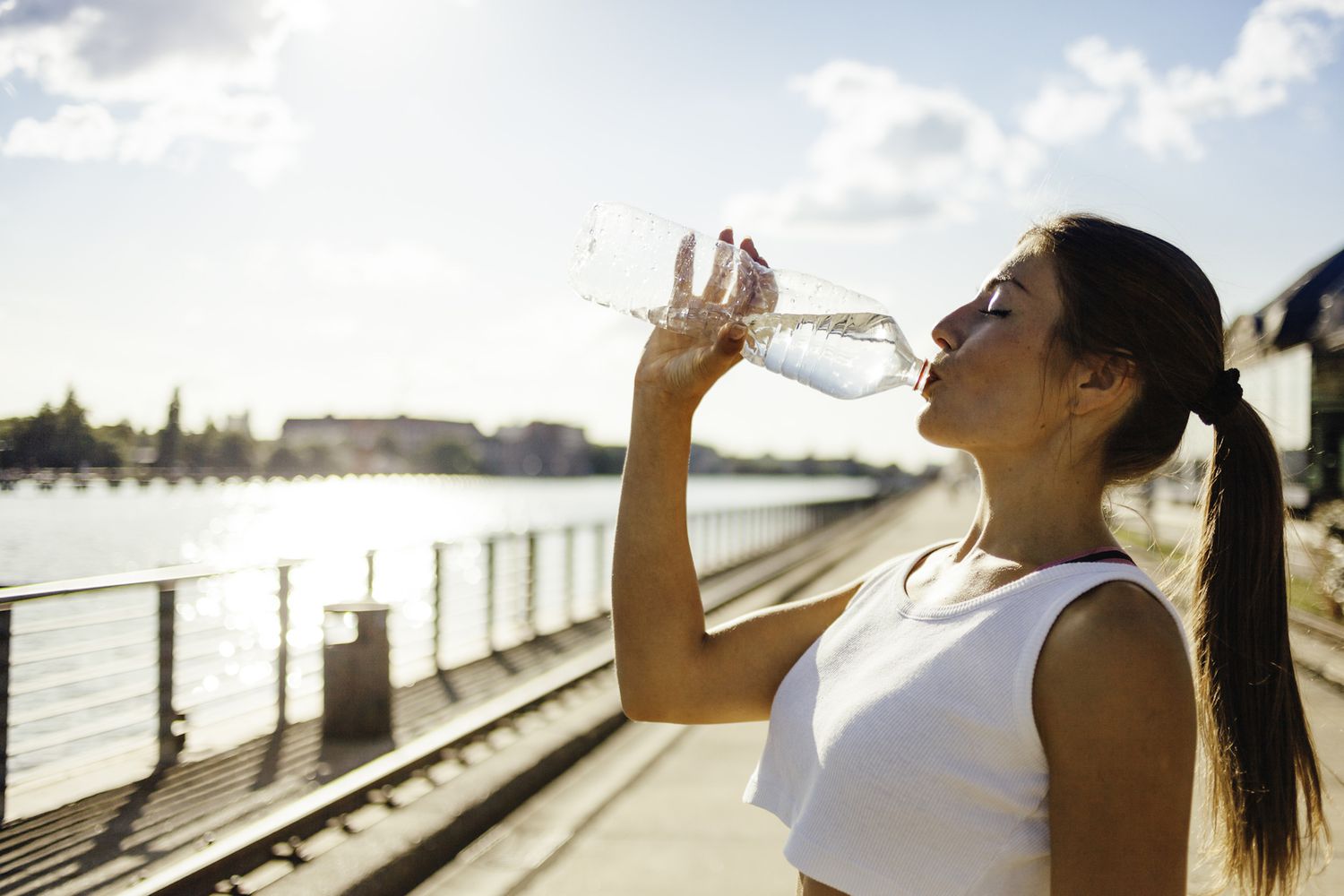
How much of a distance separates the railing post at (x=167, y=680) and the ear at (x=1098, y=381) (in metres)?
5.47

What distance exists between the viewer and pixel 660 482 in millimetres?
1985

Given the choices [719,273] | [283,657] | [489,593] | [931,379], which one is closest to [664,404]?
[931,379]

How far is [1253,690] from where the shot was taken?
1.66 meters

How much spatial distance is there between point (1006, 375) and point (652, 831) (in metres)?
4.22

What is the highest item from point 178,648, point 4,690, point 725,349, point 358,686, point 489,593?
point 725,349

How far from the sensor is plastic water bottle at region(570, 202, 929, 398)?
2.70 meters

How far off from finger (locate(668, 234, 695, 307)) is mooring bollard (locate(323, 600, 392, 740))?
4.45 meters

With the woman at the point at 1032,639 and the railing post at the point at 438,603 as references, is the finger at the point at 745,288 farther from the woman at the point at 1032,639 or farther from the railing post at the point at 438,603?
the railing post at the point at 438,603

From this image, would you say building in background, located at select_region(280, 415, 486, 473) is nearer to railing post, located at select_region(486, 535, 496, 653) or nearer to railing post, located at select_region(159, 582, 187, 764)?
railing post, located at select_region(486, 535, 496, 653)

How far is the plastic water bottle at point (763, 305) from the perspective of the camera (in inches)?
106

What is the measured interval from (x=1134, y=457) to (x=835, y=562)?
19.4 meters

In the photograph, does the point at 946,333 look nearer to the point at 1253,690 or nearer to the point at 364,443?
the point at 1253,690

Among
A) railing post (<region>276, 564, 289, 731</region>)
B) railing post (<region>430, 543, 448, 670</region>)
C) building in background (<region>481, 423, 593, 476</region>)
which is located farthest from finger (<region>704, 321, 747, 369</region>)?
building in background (<region>481, 423, 593, 476</region>)

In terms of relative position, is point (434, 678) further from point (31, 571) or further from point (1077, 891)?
point (1077, 891)
